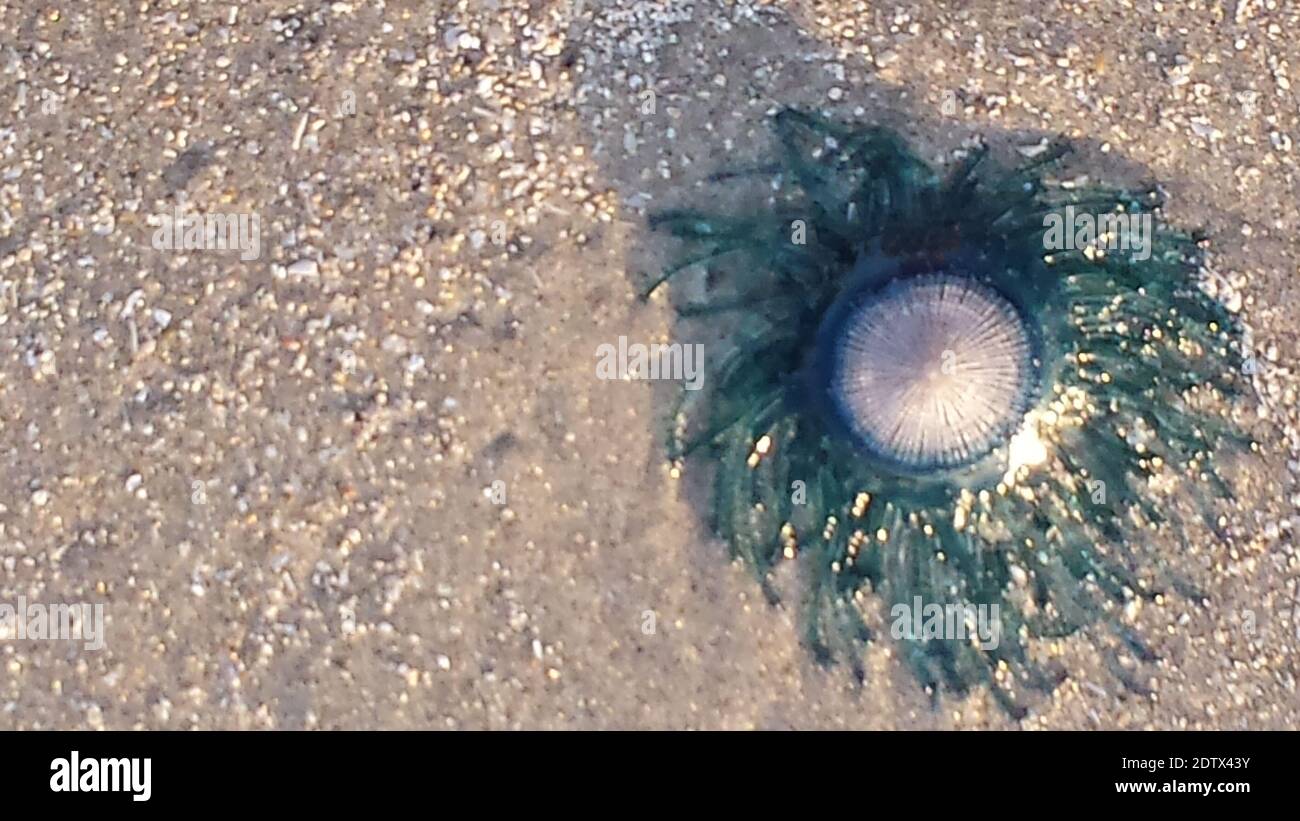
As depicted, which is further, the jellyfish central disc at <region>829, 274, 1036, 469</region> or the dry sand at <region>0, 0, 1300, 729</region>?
the dry sand at <region>0, 0, 1300, 729</region>

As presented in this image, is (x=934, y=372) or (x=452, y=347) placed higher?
(x=452, y=347)

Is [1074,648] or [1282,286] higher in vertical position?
[1282,286]

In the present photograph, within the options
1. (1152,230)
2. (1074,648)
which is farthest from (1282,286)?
(1074,648)

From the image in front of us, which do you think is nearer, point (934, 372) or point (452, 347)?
point (934, 372)

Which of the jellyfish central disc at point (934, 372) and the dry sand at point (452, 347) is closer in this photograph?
the jellyfish central disc at point (934, 372)

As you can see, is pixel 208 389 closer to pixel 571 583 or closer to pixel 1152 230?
pixel 571 583
